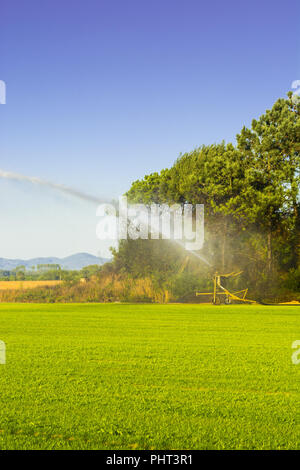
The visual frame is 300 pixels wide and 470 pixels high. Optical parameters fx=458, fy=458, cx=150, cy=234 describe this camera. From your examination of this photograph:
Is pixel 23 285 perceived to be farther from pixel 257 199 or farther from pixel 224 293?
pixel 257 199

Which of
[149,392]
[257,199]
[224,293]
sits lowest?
[224,293]

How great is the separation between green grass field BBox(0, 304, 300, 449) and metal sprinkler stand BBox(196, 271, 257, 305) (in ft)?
38.9

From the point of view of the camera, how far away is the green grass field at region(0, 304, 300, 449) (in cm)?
317

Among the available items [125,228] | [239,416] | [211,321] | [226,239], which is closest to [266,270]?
[226,239]

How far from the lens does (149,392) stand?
4.41m

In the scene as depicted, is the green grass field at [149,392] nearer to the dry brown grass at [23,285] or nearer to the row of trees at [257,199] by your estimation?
the row of trees at [257,199]

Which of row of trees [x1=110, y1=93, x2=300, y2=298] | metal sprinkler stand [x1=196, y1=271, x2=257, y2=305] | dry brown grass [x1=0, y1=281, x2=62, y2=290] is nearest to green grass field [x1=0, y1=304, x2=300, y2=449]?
metal sprinkler stand [x1=196, y1=271, x2=257, y2=305]

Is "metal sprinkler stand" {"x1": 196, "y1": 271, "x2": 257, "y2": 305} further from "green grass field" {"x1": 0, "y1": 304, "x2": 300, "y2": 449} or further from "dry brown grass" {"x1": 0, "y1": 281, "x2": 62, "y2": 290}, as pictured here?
"green grass field" {"x1": 0, "y1": 304, "x2": 300, "y2": 449}

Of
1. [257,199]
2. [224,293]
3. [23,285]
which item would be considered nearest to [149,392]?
[224,293]

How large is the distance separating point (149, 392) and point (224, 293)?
55.3 feet

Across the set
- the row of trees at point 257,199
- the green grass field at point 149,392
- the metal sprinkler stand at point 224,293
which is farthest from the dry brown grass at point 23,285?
the green grass field at point 149,392

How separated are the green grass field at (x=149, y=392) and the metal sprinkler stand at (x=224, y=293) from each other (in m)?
11.9

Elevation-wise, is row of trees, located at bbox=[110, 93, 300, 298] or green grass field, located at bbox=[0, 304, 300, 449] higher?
row of trees, located at bbox=[110, 93, 300, 298]
